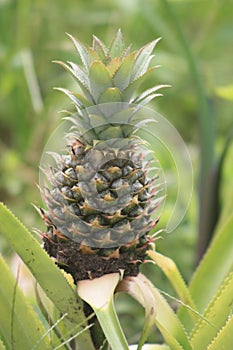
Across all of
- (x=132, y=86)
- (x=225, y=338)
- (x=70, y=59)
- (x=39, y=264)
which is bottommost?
(x=225, y=338)

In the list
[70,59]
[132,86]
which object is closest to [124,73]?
[132,86]

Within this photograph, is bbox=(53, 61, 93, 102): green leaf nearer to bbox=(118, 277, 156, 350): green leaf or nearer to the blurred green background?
bbox=(118, 277, 156, 350): green leaf

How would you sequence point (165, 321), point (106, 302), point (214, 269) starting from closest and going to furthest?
point (106, 302) < point (165, 321) < point (214, 269)

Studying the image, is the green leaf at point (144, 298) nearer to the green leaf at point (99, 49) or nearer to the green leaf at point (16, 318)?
the green leaf at point (16, 318)

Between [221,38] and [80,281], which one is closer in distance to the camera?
[80,281]

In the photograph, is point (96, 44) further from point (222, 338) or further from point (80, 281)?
point (222, 338)

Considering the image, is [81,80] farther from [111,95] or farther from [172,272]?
[172,272]

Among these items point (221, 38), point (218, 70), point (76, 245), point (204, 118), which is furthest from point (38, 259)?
point (218, 70)

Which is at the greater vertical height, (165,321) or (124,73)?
(124,73)
